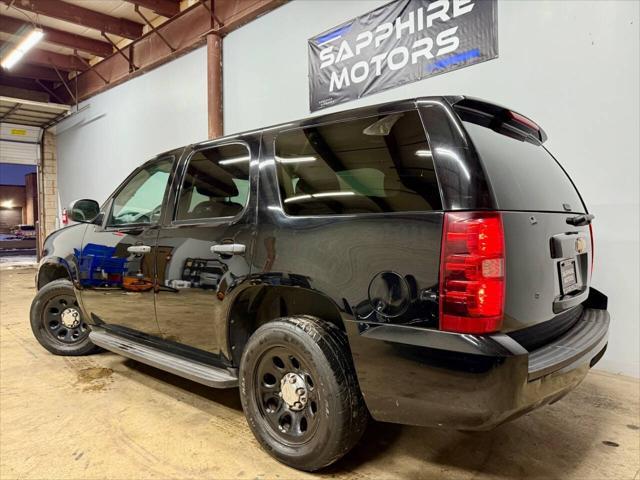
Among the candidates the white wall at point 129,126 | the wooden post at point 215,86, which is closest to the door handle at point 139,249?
the wooden post at point 215,86

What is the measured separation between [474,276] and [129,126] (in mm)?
9076

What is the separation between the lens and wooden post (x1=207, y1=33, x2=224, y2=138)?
246 inches

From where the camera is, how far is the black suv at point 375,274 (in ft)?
4.50

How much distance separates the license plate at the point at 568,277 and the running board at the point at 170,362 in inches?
63.3

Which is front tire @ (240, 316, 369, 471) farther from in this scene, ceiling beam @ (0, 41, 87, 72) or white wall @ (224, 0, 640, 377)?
ceiling beam @ (0, 41, 87, 72)

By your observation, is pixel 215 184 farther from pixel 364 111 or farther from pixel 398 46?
pixel 398 46

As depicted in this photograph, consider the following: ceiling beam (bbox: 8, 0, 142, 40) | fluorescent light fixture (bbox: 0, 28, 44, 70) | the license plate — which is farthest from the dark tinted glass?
fluorescent light fixture (bbox: 0, 28, 44, 70)

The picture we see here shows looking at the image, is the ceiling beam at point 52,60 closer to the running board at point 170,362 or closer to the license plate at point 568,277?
the running board at point 170,362

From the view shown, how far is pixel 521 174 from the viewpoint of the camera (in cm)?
165

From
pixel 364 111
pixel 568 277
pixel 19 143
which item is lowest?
pixel 568 277

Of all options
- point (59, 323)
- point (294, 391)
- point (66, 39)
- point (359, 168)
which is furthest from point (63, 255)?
point (66, 39)

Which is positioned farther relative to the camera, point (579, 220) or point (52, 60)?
point (52, 60)

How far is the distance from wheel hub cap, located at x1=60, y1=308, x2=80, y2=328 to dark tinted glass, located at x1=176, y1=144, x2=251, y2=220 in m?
1.83

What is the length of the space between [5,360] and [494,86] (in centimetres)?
498
